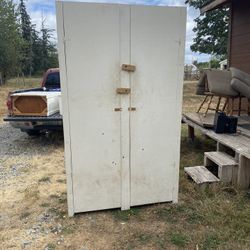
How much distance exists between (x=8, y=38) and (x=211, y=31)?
1424 centimetres

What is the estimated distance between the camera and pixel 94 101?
8.39ft

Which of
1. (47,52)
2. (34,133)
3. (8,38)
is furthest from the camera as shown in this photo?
(47,52)

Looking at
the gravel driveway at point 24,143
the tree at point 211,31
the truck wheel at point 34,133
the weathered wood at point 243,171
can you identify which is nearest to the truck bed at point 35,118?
the gravel driveway at point 24,143

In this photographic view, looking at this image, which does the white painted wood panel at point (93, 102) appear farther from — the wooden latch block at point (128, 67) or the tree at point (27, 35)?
the tree at point (27, 35)

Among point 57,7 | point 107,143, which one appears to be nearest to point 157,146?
point 107,143

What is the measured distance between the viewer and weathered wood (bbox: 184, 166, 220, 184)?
124 inches

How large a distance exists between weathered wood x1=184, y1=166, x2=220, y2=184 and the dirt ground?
0.10 metres

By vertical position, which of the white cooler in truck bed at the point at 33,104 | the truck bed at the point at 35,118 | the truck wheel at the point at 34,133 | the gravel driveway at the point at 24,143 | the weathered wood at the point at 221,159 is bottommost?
the gravel driveway at the point at 24,143

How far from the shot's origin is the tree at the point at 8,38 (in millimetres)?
19859

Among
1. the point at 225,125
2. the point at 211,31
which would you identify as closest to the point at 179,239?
the point at 225,125

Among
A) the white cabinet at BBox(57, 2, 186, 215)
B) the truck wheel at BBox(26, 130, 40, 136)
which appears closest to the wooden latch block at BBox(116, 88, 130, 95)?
the white cabinet at BBox(57, 2, 186, 215)

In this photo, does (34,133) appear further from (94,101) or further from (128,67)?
(128,67)

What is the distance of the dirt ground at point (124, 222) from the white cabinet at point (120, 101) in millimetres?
172

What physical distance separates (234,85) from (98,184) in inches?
133
